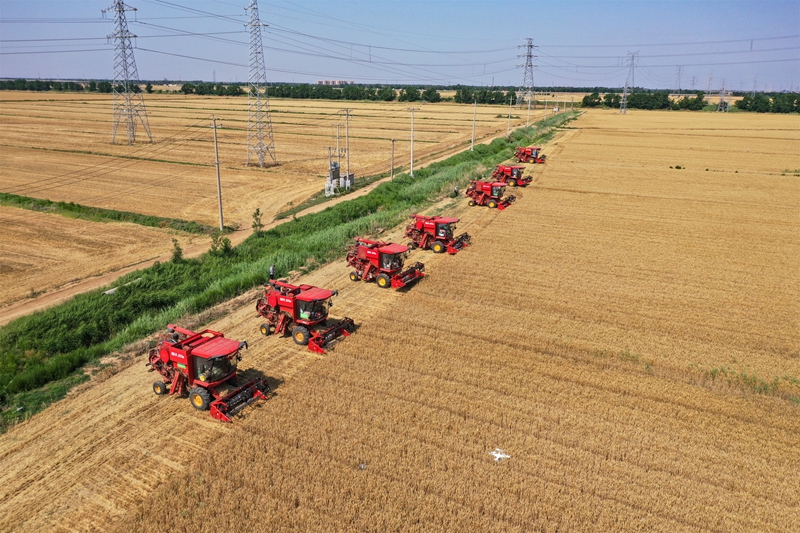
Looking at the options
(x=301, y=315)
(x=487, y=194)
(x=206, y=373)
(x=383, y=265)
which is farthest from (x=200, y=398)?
(x=487, y=194)

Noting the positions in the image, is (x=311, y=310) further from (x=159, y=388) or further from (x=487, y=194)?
(x=487, y=194)

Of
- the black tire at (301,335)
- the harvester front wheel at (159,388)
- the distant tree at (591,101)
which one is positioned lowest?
the harvester front wheel at (159,388)

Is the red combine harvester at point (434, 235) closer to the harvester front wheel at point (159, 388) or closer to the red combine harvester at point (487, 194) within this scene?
the red combine harvester at point (487, 194)

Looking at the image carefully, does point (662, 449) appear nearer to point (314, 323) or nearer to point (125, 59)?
point (314, 323)


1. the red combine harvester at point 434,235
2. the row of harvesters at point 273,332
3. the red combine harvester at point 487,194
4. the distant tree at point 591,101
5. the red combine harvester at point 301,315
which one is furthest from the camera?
the distant tree at point 591,101

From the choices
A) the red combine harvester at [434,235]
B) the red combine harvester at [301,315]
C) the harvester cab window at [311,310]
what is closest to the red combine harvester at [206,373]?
the red combine harvester at [301,315]

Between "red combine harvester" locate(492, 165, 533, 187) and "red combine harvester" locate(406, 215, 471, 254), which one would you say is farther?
"red combine harvester" locate(492, 165, 533, 187)

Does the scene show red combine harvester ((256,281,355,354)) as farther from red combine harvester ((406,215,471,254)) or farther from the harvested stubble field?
red combine harvester ((406,215,471,254))

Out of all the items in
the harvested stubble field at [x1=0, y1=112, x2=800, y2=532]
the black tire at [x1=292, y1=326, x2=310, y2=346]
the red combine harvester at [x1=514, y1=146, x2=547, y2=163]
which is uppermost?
the red combine harvester at [x1=514, y1=146, x2=547, y2=163]

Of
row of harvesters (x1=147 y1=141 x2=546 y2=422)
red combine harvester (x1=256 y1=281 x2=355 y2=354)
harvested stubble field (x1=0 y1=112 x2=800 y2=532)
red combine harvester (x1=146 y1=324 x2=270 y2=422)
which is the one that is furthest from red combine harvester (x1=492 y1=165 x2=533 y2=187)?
red combine harvester (x1=146 y1=324 x2=270 y2=422)
